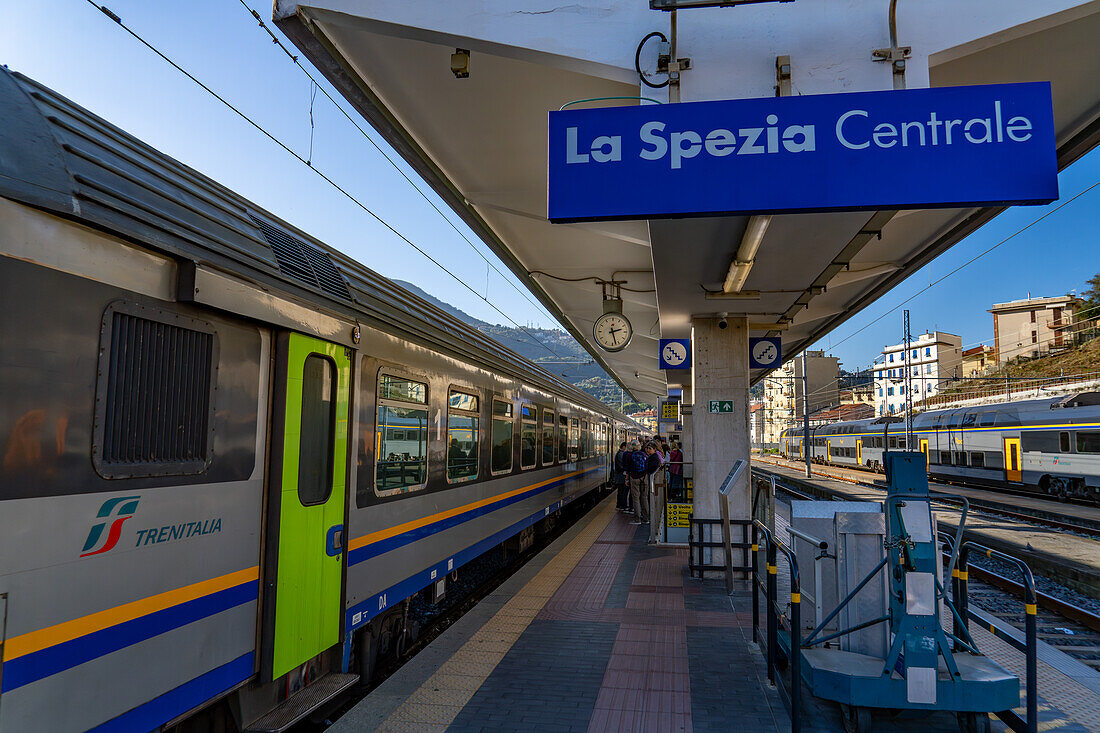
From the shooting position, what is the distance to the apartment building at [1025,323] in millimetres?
61406

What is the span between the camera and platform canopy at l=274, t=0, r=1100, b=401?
444cm

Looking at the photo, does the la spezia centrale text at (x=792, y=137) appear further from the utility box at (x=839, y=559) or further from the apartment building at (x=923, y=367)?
the apartment building at (x=923, y=367)

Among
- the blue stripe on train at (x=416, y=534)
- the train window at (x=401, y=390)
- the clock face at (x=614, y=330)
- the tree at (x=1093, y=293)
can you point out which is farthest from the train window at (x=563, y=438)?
the tree at (x=1093, y=293)

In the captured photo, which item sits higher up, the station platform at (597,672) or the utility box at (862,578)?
the utility box at (862,578)

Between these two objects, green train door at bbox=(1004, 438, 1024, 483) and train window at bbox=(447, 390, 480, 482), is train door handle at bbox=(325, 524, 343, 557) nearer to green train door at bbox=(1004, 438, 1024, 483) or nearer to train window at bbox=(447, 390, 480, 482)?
train window at bbox=(447, 390, 480, 482)

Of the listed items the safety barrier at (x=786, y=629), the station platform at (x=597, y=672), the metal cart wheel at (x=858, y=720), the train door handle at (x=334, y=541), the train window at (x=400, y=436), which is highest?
the train window at (x=400, y=436)

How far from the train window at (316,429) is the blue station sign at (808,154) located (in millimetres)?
1807

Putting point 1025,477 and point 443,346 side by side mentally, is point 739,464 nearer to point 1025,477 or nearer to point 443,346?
point 443,346

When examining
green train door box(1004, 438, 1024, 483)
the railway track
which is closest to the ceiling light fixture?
the railway track

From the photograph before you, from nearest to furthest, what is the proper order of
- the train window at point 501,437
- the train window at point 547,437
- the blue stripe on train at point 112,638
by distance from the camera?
the blue stripe on train at point 112,638 → the train window at point 501,437 → the train window at point 547,437

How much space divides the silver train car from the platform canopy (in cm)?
1708

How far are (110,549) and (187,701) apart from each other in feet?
2.99

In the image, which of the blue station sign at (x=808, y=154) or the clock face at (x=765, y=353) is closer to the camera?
the blue station sign at (x=808, y=154)

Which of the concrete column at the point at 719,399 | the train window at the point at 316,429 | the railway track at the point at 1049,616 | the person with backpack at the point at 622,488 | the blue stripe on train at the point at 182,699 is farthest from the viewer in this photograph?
the person with backpack at the point at 622,488
